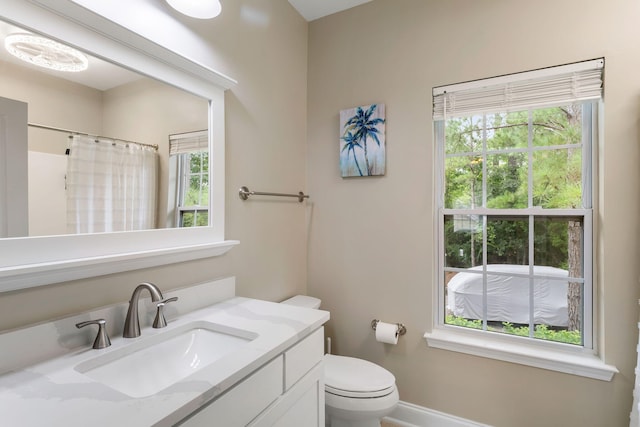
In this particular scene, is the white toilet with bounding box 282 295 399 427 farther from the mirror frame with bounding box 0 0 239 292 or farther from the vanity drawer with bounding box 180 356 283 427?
the mirror frame with bounding box 0 0 239 292

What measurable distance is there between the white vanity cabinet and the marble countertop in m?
0.04

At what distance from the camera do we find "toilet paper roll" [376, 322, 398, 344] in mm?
1853

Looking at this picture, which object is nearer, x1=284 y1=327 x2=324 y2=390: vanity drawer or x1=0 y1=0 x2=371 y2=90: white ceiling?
x1=0 y1=0 x2=371 y2=90: white ceiling

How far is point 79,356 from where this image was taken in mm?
906

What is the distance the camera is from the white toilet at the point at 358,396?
1.47 m

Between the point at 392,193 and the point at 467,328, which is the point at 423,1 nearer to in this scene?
the point at 392,193

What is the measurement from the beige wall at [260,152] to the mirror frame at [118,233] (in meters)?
0.08

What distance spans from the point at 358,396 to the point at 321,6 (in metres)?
2.37

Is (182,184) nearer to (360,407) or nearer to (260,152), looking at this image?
(260,152)

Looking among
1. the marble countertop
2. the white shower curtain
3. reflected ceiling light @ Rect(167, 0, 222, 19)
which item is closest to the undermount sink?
the marble countertop

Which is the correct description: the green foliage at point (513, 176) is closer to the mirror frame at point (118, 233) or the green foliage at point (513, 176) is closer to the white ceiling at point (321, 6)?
the white ceiling at point (321, 6)

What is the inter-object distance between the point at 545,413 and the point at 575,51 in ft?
6.03

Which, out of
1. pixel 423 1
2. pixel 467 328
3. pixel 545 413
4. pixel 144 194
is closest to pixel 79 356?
pixel 144 194

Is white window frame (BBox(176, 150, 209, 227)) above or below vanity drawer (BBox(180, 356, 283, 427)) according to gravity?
above
